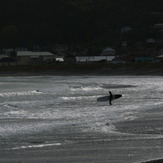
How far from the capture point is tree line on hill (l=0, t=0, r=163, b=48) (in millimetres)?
116312

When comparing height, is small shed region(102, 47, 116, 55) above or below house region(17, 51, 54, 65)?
above

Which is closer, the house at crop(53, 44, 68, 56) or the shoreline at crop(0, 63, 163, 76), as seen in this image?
the shoreline at crop(0, 63, 163, 76)

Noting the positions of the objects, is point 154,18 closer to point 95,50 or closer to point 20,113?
point 95,50

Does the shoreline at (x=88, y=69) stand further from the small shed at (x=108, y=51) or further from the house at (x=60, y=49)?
the house at (x=60, y=49)

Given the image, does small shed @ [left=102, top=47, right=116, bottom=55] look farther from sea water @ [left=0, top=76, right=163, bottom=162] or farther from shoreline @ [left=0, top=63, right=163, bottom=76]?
sea water @ [left=0, top=76, right=163, bottom=162]

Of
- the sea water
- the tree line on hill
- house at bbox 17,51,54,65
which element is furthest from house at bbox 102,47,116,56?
the sea water

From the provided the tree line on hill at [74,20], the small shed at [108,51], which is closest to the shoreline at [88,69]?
the small shed at [108,51]

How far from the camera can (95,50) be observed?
10050 cm

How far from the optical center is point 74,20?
12131cm

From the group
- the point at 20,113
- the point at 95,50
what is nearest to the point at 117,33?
the point at 95,50

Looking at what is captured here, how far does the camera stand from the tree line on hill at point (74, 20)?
116312 mm

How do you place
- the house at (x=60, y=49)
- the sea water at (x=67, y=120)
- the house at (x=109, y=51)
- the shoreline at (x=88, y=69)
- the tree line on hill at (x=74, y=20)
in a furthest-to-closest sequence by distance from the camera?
the tree line on hill at (x=74, y=20) < the house at (x=60, y=49) < the house at (x=109, y=51) < the shoreline at (x=88, y=69) < the sea water at (x=67, y=120)

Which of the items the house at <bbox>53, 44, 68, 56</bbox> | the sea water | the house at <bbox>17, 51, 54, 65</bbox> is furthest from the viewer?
the house at <bbox>53, 44, 68, 56</bbox>

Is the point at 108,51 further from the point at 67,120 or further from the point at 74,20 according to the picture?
the point at 67,120
